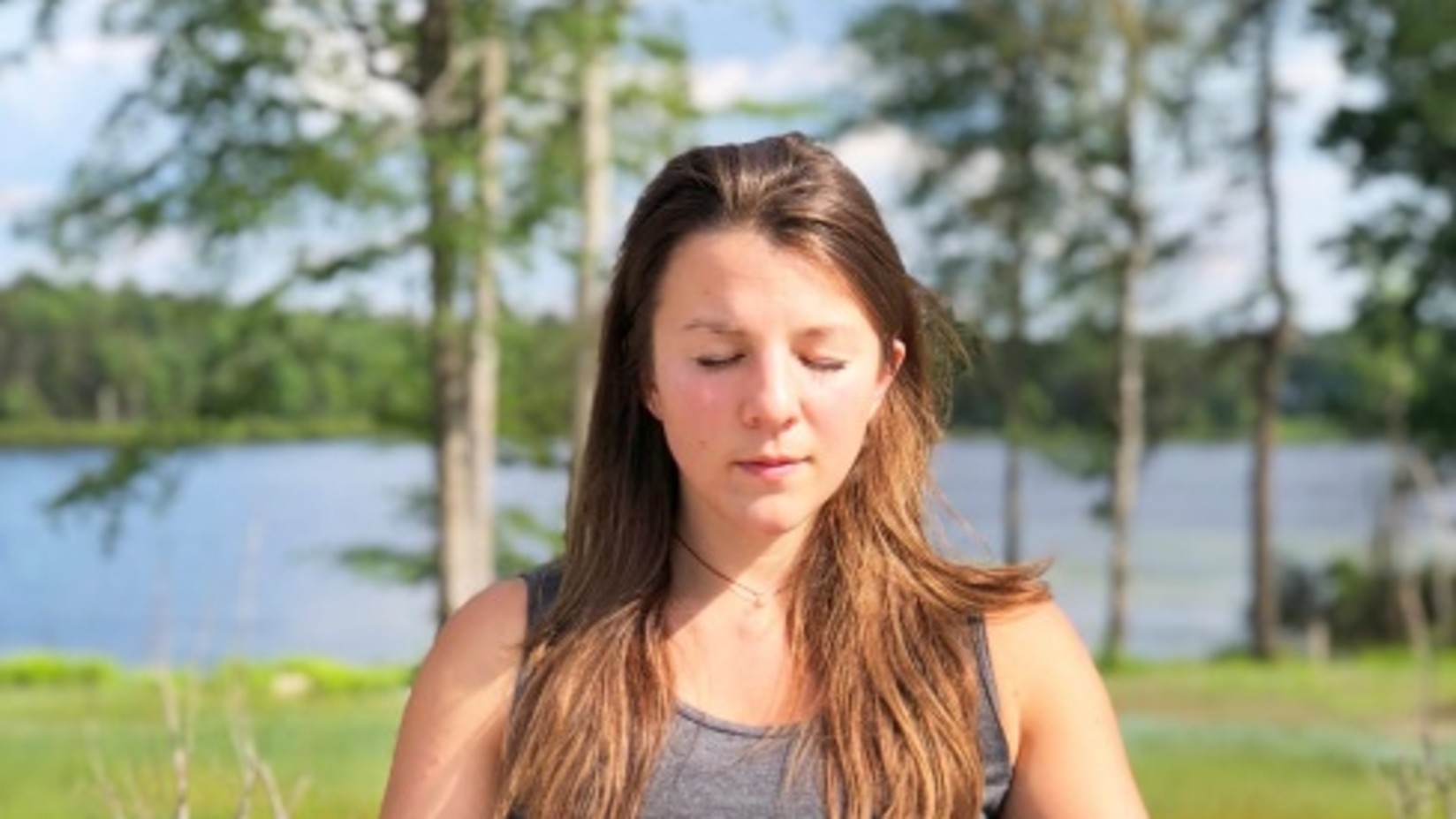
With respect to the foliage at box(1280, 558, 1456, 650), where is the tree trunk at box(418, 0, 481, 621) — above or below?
above

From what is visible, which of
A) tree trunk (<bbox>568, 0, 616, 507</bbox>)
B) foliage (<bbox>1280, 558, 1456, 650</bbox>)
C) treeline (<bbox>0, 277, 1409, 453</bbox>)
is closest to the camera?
tree trunk (<bbox>568, 0, 616, 507</bbox>)

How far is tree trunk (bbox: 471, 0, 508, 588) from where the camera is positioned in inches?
549

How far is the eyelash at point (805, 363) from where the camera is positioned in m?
1.85

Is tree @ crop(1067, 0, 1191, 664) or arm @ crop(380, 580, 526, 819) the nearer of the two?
arm @ crop(380, 580, 526, 819)

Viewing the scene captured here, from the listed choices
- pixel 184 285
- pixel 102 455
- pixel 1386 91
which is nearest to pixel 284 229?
pixel 184 285

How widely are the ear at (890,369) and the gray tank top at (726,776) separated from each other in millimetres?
295

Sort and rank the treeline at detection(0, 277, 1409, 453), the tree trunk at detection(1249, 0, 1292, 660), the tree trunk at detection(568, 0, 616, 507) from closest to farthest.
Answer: the tree trunk at detection(568, 0, 616, 507), the treeline at detection(0, 277, 1409, 453), the tree trunk at detection(1249, 0, 1292, 660)

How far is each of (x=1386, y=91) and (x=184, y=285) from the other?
14340 millimetres

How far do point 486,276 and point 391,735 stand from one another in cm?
283

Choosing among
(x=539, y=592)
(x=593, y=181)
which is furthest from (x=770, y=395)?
(x=593, y=181)

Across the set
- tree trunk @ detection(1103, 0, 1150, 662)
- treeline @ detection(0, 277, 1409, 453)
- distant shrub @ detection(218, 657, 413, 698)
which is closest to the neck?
treeline @ detection(0, 277, 1409, 453)

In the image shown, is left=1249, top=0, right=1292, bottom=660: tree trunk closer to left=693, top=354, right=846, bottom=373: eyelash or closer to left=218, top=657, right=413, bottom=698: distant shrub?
left=218, top=657, right=413, bottom=698: distant shrub

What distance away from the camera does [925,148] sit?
2767 cm

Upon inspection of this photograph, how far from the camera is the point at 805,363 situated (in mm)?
1862
